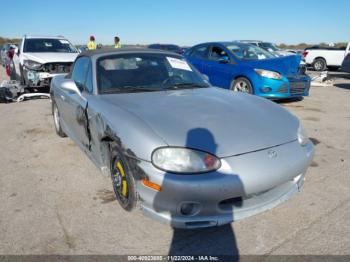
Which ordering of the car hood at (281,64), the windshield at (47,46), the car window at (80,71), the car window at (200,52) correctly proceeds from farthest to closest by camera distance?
the windshield at (47,46) → the car window at (200,52) → the car hood at (281,64) → the car window at (80,71)

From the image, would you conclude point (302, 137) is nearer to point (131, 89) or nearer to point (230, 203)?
point (230, 203)

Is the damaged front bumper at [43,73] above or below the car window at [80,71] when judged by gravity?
below

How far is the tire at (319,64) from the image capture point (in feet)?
61.0

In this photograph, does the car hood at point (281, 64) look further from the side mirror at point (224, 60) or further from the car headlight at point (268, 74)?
the side mirror at point (224, 60)

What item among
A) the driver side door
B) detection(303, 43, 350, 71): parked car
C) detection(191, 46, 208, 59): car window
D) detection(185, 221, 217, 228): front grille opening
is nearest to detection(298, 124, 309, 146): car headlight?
detection(185, 221, 217, 228): front grille opening

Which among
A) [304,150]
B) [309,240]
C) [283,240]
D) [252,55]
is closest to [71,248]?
[283,240]

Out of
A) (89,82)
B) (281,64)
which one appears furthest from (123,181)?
(281,64)

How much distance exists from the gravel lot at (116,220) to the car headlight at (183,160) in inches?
25.5

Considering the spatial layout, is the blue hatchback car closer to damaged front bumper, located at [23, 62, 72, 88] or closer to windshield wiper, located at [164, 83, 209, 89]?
damaged front bumper, located at [23, 62, 72, 88]

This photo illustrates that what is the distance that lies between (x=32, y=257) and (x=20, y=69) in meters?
8.34

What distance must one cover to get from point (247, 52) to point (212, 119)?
629 centimetres

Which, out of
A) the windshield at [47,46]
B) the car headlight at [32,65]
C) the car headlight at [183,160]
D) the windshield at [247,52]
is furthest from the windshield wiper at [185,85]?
the windshield at [47,46]

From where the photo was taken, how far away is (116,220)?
2994mm

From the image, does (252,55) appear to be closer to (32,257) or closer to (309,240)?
(309,240)
